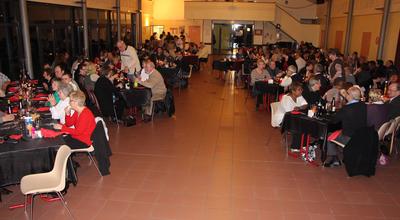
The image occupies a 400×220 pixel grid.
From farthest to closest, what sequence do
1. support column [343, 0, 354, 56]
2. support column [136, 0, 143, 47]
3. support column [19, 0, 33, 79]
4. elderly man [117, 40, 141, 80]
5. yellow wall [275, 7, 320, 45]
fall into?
yellow wall [275, 7, 320, 45], support column [136, 0, 143, 47], support column [343, 0, 354, 56], elderly man [117, 40, 141, 80], support column [19, 0, 33, 79]

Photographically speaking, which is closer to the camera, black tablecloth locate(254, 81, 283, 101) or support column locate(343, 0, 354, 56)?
black tablecloth locate(254, 81, 283, 101)

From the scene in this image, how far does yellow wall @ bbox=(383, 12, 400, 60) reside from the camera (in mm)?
11297

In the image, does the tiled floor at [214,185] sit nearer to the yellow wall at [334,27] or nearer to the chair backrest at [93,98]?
the chair backrest at [93,98]

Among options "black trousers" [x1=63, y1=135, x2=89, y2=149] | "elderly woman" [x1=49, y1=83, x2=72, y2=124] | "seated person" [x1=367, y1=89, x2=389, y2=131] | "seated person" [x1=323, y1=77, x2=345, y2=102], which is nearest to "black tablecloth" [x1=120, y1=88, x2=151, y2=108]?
"elderly woman" [x1=49, y1=83, x2=72, y2=124]

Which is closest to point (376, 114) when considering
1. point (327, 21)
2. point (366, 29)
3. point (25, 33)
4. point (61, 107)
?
point (61, 107)

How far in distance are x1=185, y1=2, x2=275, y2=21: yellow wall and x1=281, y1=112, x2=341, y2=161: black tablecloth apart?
17.0 m

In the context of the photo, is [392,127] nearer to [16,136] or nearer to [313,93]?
[313,93]

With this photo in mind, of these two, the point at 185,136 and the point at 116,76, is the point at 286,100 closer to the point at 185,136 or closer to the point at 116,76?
the point at 185,136

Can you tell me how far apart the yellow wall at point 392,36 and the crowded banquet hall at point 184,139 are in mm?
75

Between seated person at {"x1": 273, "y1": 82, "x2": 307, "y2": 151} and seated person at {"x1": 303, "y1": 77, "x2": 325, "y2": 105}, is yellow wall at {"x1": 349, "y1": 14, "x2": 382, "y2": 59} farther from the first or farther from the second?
seated person at {"x1": 273, "y1": 82, "x2": 307, "y2": 151}

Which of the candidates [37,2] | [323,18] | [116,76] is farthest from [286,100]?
[323,18]

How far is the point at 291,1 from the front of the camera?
23469 mm

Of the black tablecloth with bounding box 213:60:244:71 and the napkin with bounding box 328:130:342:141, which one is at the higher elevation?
the black tablecloth with bounding box 213:60:244:71

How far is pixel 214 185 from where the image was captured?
16.3 feet
